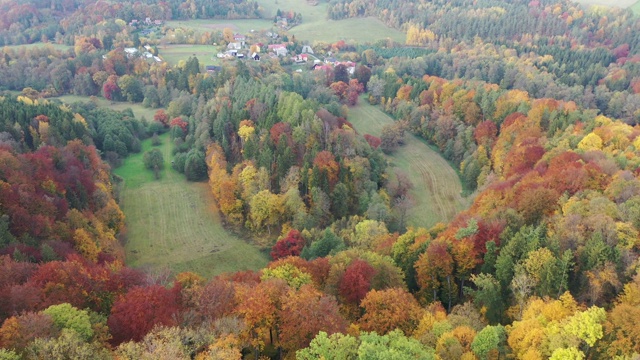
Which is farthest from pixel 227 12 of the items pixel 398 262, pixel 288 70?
pixel 398 262

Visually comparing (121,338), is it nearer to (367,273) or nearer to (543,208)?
(367,273)

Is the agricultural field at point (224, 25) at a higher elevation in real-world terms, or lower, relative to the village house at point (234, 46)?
higher

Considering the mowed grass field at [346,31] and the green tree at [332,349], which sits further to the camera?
the mowed grass field at [346,31]

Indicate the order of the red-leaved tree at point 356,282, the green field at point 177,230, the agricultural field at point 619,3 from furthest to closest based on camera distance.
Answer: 1. the agricultural field at point 619,3
2. the green field at point 177,230
3. the red-leaved tree at point 356,282

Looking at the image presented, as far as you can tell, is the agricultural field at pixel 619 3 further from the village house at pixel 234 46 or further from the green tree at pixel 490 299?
the green tree at pixel 490 299

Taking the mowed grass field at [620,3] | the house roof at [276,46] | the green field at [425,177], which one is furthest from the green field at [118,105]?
the mowed grass field at [620,3]
